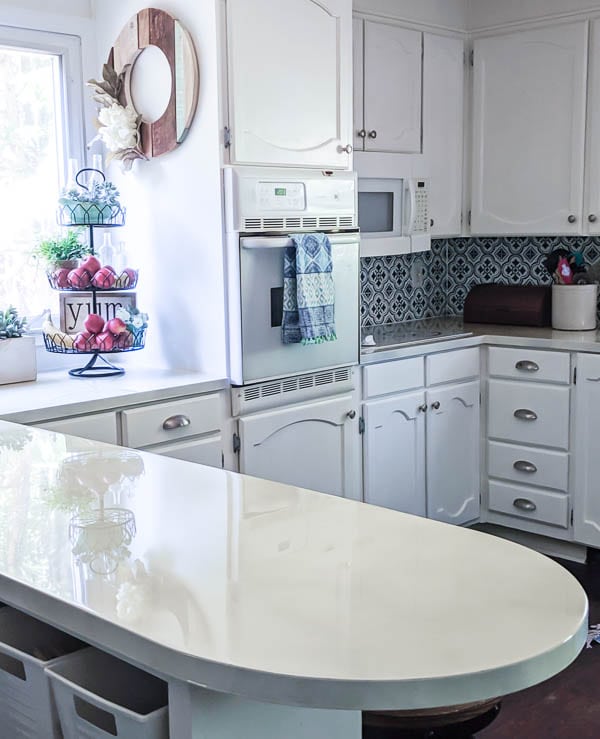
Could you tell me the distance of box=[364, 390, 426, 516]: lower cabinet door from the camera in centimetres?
350

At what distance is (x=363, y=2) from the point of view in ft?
11.8

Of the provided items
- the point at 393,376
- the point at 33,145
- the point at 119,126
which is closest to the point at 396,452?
the point at 393,376

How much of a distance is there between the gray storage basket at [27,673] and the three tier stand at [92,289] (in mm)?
1549

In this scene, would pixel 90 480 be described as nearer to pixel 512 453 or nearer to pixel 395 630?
pixel 395 630

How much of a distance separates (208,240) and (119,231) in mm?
471

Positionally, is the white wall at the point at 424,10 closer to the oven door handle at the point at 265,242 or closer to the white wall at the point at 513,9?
the white wall at the point at 513,9

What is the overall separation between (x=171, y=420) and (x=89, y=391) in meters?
0.25

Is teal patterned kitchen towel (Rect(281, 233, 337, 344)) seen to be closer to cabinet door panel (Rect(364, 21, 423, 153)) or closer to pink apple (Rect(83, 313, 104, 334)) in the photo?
pink apple (Rect(83, 313, 104, 334))

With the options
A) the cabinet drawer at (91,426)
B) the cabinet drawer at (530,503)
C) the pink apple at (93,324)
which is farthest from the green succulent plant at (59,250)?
the cabinet drawer at (530,503)

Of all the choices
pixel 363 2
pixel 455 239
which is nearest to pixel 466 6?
pixel 363 2

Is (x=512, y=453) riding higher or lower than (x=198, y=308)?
lower

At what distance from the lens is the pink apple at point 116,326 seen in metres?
2.88

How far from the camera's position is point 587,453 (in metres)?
3.65

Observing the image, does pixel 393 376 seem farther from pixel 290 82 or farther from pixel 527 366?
pixel 290 82
